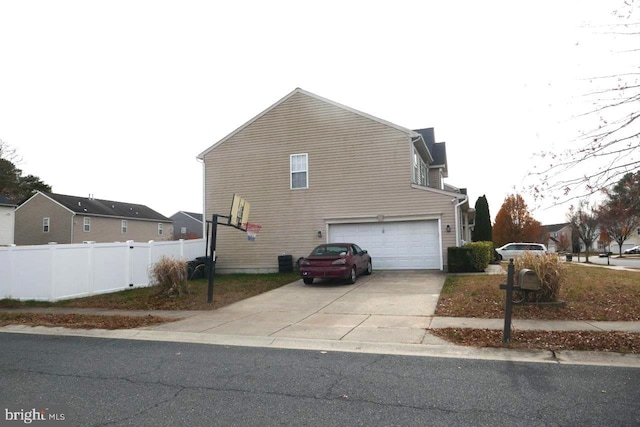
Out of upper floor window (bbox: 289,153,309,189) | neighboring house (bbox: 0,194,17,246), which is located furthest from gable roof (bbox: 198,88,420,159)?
neighboring house (bbox: 0,194,17,246)

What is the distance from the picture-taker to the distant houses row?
3434cm

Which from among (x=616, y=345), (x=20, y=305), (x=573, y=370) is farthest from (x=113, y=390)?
(x=20, y=305)

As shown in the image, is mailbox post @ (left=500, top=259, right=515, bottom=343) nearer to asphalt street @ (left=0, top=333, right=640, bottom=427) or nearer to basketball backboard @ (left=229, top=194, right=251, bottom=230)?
asphalt street @ (left=0, top=333, right=640, bottom=427)

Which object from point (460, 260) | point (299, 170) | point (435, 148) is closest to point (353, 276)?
point (460, 260)

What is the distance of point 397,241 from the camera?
1708 centimetres

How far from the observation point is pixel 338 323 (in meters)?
8.01

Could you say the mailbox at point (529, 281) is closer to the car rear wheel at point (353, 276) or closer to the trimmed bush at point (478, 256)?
the car rear wheel at point (353, 276)

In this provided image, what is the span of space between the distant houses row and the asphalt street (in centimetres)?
3053

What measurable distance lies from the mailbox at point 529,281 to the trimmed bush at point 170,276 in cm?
861

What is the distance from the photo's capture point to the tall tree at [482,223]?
23.8 meters

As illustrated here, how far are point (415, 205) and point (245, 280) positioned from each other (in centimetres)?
750

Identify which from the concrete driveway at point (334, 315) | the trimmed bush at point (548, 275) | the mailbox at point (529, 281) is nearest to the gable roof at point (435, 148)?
the concrete driveway at point (334, 315)

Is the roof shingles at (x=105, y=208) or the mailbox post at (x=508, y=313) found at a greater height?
the roof shingles at (x=105, y=208)

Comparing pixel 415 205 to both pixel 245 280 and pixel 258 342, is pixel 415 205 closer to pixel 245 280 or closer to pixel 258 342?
pixel 245 280
